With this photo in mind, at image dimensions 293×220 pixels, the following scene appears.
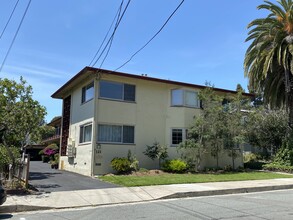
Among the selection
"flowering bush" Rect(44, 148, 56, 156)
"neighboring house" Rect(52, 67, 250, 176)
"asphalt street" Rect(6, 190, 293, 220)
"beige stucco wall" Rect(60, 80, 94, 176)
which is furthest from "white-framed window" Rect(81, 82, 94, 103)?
"flowering bush" Rect(44, 148, 56, 156)

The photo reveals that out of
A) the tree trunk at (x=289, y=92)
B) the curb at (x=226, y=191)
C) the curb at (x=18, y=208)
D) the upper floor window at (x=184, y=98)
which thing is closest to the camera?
the curb at (x=18, y=208)

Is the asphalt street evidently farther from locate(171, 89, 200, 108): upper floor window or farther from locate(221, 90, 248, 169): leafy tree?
locate(171, 89, 200, 108): upper floor window

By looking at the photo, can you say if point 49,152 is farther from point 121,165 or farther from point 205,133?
point 205,133

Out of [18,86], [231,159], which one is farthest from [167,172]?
→ [18,86]

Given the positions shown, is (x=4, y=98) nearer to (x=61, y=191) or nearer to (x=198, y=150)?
(x=61, y=191)

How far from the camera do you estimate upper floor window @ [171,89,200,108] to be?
22.6 metres

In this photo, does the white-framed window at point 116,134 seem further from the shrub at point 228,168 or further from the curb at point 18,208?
the curb at point 18,208

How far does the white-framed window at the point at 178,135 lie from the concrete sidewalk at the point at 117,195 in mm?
6510

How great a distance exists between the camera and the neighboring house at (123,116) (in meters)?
19.8

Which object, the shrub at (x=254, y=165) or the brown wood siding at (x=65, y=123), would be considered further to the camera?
the brown wood siding at (x=65, y=123)

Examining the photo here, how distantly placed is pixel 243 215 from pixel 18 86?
390 inches

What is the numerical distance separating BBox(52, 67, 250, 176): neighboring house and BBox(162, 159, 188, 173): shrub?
1.30 m

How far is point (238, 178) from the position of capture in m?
18.0

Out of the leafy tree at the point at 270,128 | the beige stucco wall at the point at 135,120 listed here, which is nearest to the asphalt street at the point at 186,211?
the beige stucco wall at the point at 135,120
